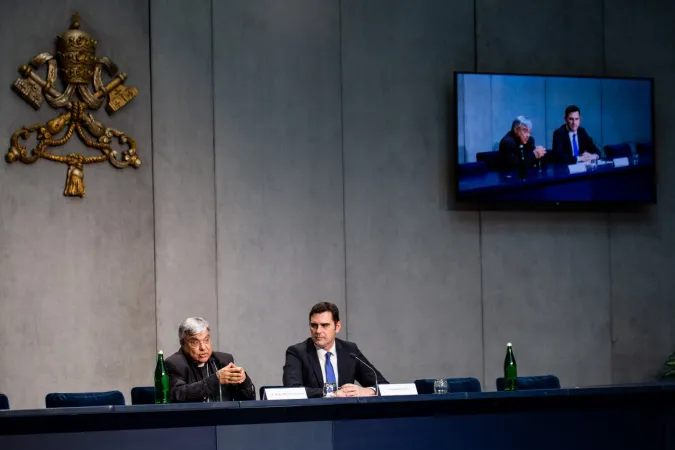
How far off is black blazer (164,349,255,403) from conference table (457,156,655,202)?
106 inches

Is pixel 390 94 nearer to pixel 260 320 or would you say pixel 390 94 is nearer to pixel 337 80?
pixel 337 80

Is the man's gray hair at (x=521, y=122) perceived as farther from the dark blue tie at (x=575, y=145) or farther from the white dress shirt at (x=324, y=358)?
the white dress shirt at (x=324, y=358)

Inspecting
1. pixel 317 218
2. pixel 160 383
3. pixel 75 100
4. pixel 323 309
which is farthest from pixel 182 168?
pixel 160 383

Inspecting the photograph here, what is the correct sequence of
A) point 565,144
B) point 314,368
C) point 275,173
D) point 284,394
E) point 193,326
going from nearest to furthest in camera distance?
point 284,394 → point 193,326 → point 314,368 → point 275,173 → point 565,144

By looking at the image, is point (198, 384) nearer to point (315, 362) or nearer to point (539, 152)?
point (315, 362)

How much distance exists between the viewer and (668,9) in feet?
26.5

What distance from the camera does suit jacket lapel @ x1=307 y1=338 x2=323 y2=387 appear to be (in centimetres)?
→ 559

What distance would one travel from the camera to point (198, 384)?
4984 mm

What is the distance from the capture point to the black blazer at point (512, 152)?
24.4 ft

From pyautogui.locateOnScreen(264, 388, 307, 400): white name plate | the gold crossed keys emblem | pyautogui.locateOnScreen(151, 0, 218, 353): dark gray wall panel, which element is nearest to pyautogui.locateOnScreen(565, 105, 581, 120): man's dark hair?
pyautogui.locateOnScreen(151, 0, 218, 353): dark gray wall panel

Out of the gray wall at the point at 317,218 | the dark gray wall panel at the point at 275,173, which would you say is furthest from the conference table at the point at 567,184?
the dark gray wall panel at the point at 275,173

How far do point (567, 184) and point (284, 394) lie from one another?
12.3 ft

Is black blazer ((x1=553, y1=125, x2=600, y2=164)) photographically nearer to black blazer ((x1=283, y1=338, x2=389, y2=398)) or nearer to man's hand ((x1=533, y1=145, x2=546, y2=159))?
man's hand ((x1=533, y1=145, x2=546, y2=159))

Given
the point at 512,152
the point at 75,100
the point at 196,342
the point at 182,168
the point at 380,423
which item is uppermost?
the point at 75,100
